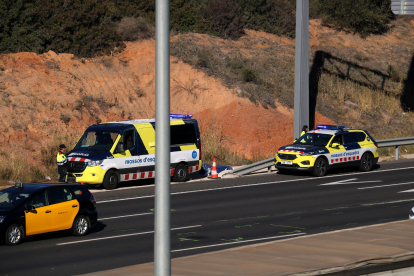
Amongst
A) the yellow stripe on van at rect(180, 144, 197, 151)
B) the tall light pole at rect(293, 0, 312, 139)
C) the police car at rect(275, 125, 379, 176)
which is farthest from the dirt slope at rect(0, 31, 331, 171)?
the police car at rect(275, 125, 379, 176)

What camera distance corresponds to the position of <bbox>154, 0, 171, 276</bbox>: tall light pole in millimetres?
5312

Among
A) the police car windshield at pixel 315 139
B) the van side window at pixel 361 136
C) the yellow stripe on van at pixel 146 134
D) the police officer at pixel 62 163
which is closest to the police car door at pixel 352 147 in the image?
the van side window at pixel 361 136

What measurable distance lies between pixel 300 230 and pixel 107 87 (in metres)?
22.0

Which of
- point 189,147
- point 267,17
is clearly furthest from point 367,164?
point 267,17

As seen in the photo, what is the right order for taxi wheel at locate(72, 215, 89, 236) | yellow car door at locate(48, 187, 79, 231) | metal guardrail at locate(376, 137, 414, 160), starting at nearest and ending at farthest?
1. yellow car door at locate(48, 187, 79, 231)
2. taxi wheel at locate(72, 215, 89, 236)
3. metal guardrail at locate(376, 137, 414, 160)

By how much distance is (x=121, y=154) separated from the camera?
1948 centimetres

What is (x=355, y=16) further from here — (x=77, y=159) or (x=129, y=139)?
(x=77, y=159)

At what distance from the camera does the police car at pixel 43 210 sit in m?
11.2

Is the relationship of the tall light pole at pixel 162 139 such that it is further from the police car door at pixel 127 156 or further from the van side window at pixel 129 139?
the van side window at pixel 129 139

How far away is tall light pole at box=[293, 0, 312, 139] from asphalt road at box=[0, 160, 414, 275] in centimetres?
485

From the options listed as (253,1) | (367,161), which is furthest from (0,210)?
(253,1)

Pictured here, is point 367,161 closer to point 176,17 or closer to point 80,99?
point 80,99

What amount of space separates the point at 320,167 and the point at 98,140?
28.0ft

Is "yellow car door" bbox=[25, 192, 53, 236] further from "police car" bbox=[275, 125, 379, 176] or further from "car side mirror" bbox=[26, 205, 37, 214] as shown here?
"police car" bbox=[275, 125, 379, 176]
